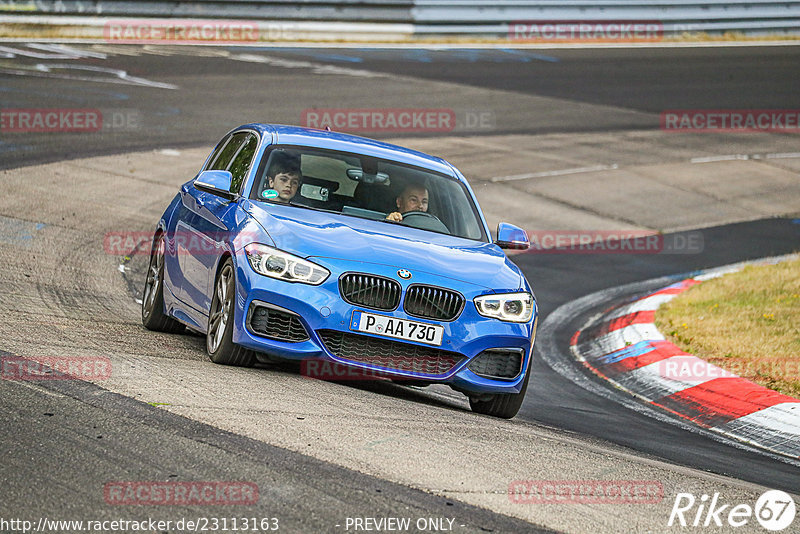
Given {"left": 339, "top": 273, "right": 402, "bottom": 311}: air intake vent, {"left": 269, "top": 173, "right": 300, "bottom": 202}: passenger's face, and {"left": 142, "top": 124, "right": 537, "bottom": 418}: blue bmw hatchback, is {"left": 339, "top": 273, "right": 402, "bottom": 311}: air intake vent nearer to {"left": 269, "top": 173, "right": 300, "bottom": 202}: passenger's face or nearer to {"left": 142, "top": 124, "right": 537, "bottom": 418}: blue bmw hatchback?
{"left": 142, "top": 124, "right": 537, "bottom": 418}: blue bmw hatchback

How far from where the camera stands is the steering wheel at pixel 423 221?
835 centimetres

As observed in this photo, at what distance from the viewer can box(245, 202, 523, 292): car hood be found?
7.25 m

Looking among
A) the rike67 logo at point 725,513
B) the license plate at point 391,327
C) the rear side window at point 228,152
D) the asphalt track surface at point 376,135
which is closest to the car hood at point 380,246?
the license plate at point 391,327

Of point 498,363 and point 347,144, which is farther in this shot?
point 347,144

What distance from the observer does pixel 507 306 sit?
7.46 metres

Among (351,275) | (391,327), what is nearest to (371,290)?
(351,275)

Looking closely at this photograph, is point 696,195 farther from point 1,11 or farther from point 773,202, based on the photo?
point 1,11

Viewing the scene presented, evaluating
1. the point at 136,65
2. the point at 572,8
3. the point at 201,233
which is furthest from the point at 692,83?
the point at 201,233

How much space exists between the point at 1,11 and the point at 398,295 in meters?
22.2

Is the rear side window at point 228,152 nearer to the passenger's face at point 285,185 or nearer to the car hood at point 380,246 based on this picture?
the passenger's face at point 285,185

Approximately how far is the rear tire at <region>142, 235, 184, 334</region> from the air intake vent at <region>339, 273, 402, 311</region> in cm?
228

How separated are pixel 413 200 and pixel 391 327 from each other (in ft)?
5.34

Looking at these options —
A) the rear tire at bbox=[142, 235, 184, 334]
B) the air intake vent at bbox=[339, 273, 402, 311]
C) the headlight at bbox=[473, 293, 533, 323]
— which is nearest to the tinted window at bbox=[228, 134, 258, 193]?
the rear tire at bbox=[142, 235, 184, 334]

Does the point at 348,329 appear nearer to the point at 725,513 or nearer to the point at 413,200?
the point at 413,200
